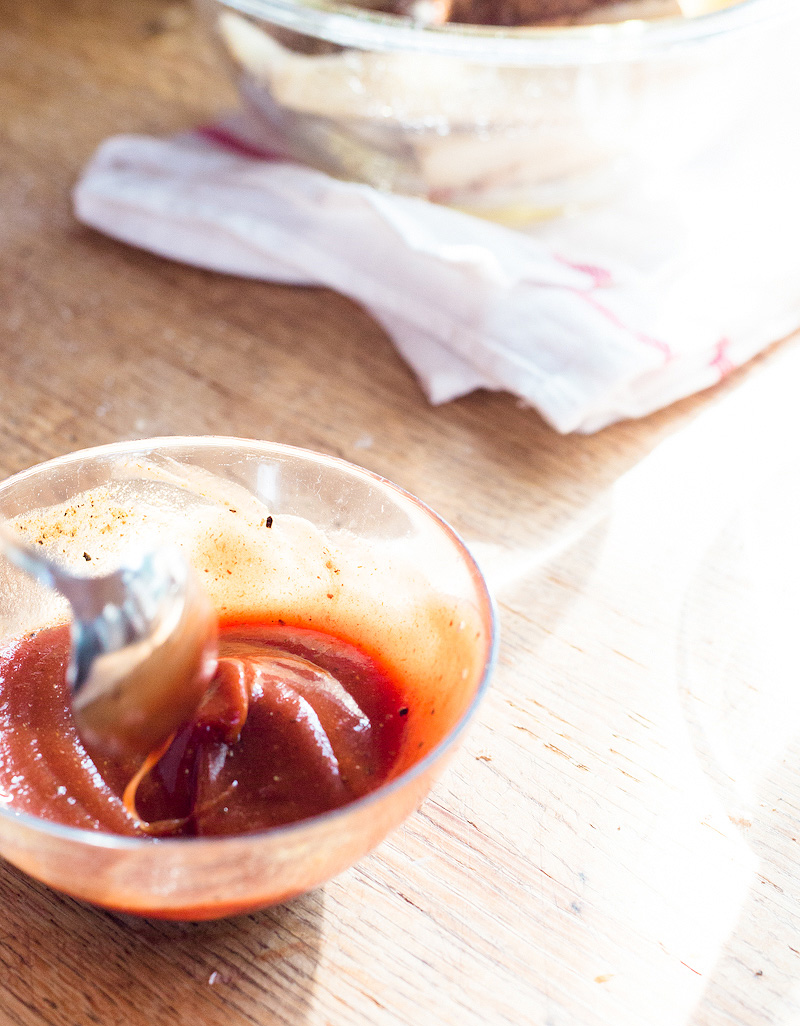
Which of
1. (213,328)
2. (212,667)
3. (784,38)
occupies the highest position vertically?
(784,38)

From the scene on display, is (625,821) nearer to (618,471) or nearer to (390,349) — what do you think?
(618,471)

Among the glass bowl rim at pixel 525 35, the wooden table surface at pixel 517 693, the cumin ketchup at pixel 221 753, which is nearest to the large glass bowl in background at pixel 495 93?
the glass bowl rim at pixel 525 35

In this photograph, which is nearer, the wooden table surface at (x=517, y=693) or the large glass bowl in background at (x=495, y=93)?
the wooden table surface at (x=517, y=693)

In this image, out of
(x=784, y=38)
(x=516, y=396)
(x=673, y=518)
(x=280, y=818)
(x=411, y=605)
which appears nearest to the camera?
(x=280, y=818)

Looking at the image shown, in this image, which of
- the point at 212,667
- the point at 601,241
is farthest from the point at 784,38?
the point at 212,667

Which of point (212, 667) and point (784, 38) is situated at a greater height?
point (784, 38)

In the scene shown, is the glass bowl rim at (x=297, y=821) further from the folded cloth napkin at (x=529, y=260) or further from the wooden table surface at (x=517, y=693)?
the folded cloth napkin at (x=529, y=260)
